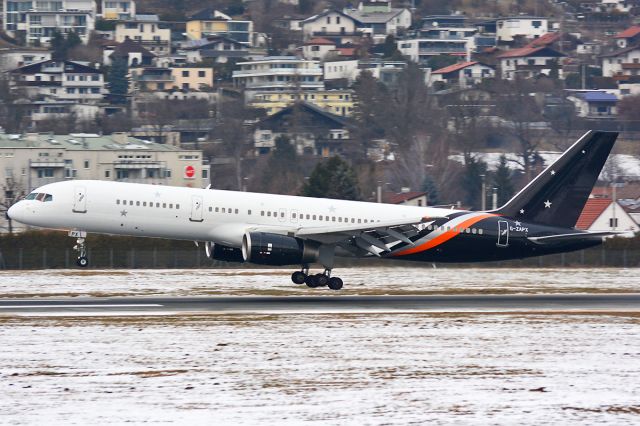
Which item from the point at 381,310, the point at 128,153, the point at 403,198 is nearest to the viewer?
the point at 381,310

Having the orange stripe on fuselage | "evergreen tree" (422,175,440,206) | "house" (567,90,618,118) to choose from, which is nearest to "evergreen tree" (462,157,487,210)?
"evergreen tree" (422,175,440,206)

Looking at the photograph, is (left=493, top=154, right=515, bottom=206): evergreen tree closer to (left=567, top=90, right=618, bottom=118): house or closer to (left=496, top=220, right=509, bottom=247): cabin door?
(left=567, top=90, right=618, bottom=118): house

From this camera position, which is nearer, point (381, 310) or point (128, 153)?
point (381, 310)

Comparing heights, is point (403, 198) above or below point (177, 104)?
below

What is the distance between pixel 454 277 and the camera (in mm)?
54562

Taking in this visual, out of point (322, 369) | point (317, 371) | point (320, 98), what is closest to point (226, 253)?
point (322, 369)

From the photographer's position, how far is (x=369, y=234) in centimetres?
4403

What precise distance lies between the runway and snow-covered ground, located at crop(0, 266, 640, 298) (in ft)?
8.53

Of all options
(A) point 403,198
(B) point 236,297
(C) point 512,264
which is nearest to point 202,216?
(B) point 236,297

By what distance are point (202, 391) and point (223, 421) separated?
257cm

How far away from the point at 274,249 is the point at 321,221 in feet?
13.8

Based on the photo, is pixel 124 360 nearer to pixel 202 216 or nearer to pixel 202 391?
pixel 202 391

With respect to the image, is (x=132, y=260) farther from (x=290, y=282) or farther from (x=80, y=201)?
(x=80, y=201)

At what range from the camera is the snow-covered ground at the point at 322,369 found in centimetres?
2147
